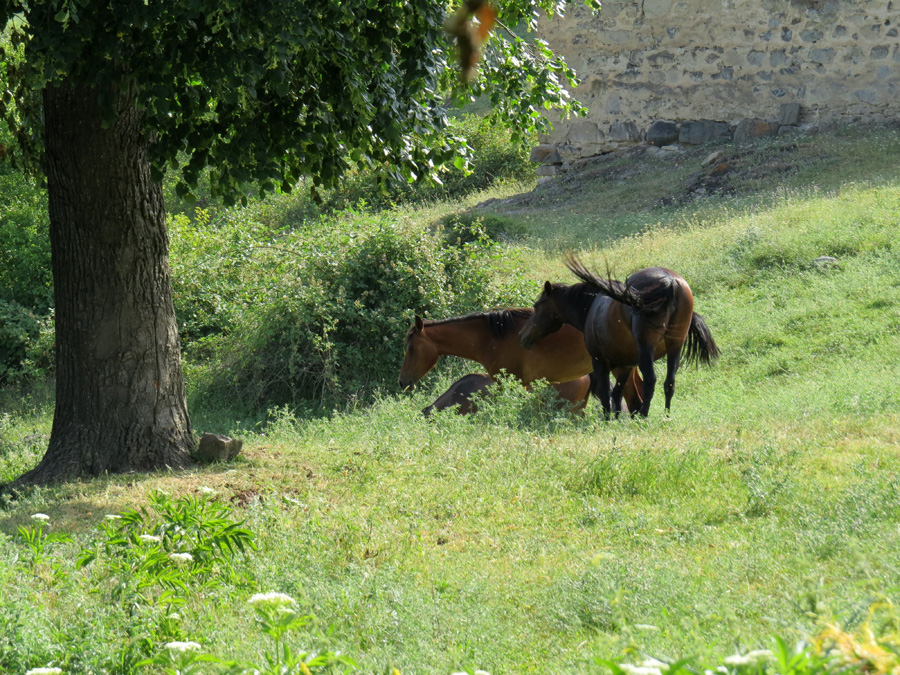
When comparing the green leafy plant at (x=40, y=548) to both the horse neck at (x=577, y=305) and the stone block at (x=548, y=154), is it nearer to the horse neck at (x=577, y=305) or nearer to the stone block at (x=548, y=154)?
the horse neck at (x=577, y=305)

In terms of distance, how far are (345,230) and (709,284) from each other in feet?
17.1

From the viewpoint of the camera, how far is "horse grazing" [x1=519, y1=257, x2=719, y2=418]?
8.16 meters

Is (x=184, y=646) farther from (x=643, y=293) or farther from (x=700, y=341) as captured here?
(x=700, y=341)

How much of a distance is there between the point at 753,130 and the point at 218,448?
15.4 metres

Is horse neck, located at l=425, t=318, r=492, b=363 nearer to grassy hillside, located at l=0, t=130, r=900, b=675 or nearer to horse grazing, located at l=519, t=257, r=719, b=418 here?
horse grazing, located at l=519, t=257, r=719, b=418

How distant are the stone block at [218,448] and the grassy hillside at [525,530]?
0.77ft

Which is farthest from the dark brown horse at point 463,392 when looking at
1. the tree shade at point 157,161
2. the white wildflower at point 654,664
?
the white wildflower at point 654,664

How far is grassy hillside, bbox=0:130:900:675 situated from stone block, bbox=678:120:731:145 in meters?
8.81

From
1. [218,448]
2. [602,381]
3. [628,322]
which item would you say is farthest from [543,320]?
[218,448]

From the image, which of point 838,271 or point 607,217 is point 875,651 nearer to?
point 838,271

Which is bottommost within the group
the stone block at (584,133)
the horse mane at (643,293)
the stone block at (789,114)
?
the horse mane at (643,293)

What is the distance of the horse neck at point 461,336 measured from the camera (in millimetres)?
9727

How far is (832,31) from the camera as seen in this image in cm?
1836

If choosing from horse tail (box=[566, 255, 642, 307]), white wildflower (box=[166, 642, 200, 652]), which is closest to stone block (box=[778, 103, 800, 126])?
horse tail (box=[566, 255, 642, 307])
